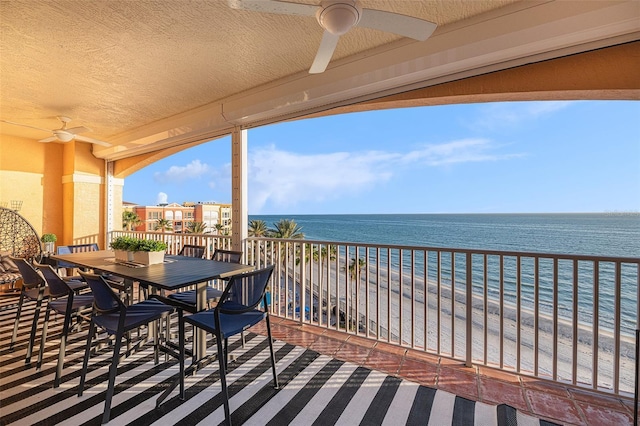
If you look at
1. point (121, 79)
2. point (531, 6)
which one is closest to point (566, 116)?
point (531, 6)

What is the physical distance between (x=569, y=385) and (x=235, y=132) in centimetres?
422

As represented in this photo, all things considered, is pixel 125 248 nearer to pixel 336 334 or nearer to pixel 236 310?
pixel 236 310

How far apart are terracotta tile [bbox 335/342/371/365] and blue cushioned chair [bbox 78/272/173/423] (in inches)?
60.0

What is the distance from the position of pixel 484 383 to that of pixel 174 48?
12.3 ft

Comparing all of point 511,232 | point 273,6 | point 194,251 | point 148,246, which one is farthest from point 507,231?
point 273,6

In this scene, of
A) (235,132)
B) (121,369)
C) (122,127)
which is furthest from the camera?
(122,127)

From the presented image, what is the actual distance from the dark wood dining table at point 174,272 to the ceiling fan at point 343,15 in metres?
1.73

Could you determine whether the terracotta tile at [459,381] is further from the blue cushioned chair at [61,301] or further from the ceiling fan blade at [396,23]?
the blue cushioned chair at [61,301]

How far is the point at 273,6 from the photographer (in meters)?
1.56

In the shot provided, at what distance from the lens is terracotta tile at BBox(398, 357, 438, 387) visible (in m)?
2.25

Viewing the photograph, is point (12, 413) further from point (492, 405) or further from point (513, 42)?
point (513, 42)

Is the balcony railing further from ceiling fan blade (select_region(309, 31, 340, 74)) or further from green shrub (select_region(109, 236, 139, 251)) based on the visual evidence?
ceiling fan blade (select_region(309, 31, 340, 74))

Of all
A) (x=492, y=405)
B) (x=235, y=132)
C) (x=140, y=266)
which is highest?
(x=235, y=132)

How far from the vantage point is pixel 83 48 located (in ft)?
8.21
